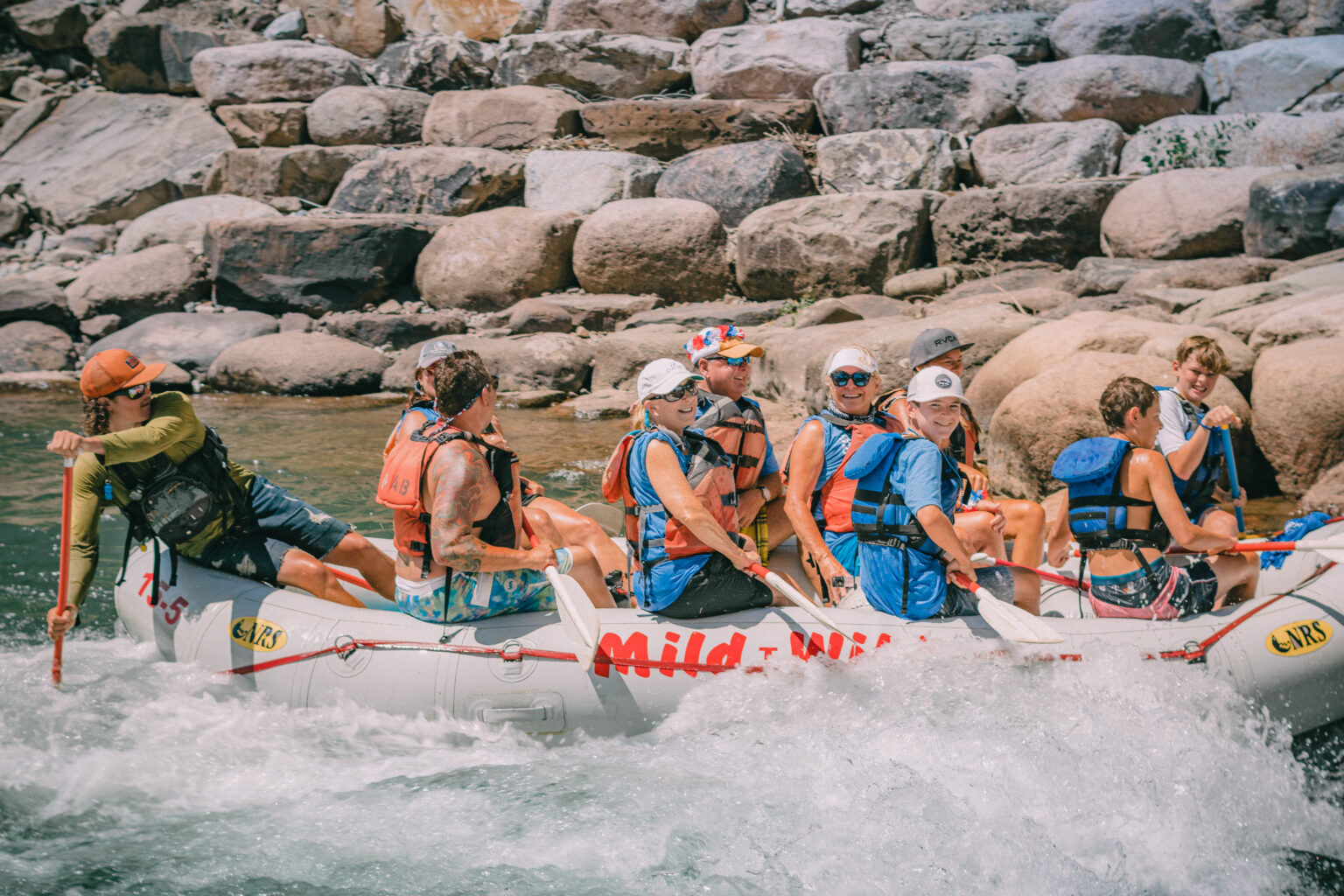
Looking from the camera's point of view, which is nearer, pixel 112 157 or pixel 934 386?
pixel 934 386

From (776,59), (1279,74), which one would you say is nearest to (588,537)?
(1279,74)

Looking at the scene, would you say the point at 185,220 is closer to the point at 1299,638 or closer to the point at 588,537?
the point at 588,537

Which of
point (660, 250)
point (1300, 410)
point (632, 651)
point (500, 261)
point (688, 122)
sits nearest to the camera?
point (632, 651)

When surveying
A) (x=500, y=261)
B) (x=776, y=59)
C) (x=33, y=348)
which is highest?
(x=776, y=59)

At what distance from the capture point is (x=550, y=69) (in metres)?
17.4

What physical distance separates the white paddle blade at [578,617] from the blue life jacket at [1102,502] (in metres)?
1.81

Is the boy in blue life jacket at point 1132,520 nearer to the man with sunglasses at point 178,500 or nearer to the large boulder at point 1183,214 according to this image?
the man with sunglasses at point 178,500

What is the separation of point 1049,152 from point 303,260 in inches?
401

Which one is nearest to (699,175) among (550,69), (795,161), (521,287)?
(795,161)

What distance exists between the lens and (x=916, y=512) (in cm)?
352

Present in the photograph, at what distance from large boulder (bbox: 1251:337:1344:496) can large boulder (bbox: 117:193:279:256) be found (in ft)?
44.9

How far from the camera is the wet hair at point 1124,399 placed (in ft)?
12.0

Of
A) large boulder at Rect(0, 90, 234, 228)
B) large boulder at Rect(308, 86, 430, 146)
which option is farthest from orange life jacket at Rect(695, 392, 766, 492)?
large boulder at Rect(0, 90, 234, 228)

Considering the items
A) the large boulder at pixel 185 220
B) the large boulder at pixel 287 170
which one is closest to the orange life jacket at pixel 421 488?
the large boulder at pixel 185 220
